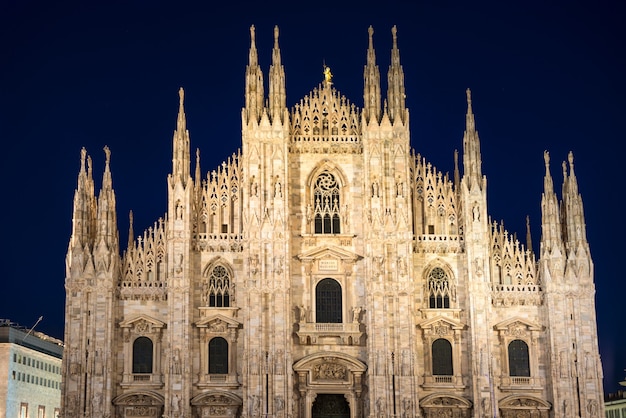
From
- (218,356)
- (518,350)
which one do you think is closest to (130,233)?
(218,356)

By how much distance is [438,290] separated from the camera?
57.1 metres

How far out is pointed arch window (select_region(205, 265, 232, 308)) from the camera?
56344 mm

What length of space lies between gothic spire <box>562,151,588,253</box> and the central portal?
15134mm

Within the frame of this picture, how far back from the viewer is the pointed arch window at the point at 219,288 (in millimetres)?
56344

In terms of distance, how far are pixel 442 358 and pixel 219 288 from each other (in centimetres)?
1273

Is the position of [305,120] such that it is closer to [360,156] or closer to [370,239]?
[360,156]

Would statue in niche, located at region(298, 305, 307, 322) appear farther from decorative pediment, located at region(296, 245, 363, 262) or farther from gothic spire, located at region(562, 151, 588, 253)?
gothic spire, located at region(562, 151, 588, 253)

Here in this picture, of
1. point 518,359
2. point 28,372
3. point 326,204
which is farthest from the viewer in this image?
point 28,372

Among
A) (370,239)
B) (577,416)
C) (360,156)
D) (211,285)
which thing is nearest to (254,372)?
(211,285)

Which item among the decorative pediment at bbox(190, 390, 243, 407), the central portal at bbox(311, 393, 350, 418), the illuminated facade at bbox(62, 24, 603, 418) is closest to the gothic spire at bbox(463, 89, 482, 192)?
the illuminated facade at bbox(62, 24, 603, 418)

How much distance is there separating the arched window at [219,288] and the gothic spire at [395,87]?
1286 cm

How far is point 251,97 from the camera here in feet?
190

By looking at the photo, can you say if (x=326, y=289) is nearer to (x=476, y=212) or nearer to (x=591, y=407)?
(x=476, y=212)

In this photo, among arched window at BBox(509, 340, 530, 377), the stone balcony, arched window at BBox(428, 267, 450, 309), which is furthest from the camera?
arched window at BBox(428, 267, 450, 309)
